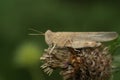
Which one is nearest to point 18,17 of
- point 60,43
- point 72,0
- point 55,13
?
point 55,13

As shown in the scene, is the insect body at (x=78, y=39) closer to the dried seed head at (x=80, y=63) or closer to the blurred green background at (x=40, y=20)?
the dried seed head at (x=80, y=63)

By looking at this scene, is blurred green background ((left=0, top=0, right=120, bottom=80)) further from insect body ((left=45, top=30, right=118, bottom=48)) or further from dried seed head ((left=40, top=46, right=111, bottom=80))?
dried seed head ((left=40, top=46, right=111, bottom=80))

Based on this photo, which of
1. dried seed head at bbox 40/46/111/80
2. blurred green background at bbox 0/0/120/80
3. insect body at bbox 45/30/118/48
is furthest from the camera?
blurred green background at bbox 0/0/120/80

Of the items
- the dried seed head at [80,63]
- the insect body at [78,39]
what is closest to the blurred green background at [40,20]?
the insect body at [78,39]

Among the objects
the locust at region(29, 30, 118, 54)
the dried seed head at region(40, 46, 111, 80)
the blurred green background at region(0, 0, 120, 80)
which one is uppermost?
the blurred green background at region(0, 0, 120, 80)

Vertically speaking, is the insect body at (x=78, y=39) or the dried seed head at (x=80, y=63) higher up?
the insect body at (x=78, y=39)

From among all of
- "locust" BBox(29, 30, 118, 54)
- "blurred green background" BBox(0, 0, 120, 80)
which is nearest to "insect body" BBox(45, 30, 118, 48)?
"locust" BBox(29, 30, 118, 54)

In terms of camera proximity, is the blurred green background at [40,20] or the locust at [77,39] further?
the blurred green background at [40,20]
